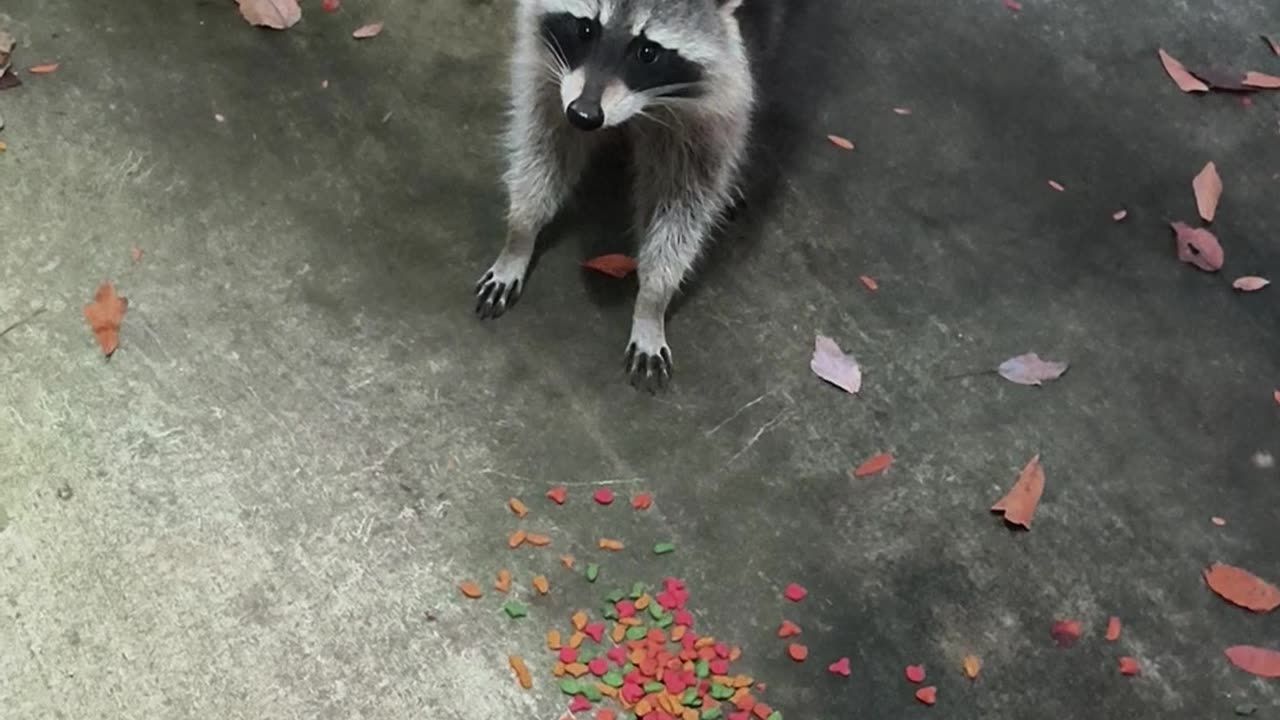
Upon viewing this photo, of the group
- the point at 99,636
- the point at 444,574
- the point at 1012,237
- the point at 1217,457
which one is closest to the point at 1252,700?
the point at 1217,457

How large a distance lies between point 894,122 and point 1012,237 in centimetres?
43

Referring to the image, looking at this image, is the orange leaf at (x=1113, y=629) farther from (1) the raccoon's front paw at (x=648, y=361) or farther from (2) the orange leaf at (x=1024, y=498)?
(1) the raccoon's front paw at (x=648, y=361)

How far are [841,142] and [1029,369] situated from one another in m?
0.75

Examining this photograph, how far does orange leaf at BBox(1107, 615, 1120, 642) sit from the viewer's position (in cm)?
230

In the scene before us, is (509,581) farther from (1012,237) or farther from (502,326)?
(1012,237)

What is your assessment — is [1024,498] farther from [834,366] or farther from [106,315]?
[106,315]

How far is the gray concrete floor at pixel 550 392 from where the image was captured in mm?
2137

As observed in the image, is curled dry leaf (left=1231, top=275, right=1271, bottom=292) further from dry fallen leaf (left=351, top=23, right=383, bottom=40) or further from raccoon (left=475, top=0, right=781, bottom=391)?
dry fallen leaf (left=351, top=23, right=383, bottom=40)

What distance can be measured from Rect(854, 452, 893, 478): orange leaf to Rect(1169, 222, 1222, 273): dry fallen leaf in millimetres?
1017

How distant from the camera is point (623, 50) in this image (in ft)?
6.97

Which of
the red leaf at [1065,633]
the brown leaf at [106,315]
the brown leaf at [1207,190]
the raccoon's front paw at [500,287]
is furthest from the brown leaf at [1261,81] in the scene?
the brown leaf at [106,315]

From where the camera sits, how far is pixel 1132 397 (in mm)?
2662

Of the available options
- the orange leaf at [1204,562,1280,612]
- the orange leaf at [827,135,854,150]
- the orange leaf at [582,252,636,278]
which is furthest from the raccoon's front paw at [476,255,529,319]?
the orange leaf at [1204,562,1280,612]

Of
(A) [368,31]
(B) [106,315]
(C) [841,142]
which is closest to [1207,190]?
(C) [841,142]
